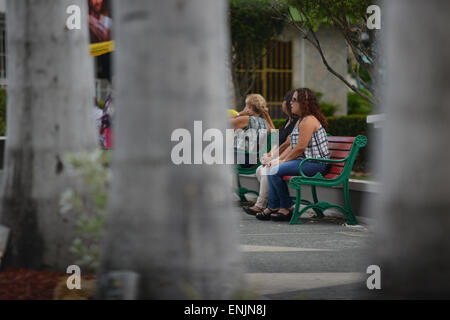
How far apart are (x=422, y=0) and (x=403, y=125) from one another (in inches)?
20.2

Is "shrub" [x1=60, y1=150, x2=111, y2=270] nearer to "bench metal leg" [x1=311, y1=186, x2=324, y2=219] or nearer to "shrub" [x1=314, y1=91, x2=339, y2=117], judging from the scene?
"bench metal leg" [x1=311, y1=186, x2=324, y2=219]

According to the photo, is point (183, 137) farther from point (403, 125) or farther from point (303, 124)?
point (303, 124)

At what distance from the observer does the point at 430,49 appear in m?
3.09

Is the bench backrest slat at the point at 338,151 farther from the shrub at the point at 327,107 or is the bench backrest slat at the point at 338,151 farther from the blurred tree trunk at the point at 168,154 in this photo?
the shrub at the point at 327,107

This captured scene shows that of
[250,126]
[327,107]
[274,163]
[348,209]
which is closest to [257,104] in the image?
[250,126]

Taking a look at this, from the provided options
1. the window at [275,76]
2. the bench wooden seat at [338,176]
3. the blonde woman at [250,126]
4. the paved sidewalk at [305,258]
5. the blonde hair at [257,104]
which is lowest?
the paved sidewalk at [305,258]

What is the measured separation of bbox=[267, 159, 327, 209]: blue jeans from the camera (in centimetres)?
861

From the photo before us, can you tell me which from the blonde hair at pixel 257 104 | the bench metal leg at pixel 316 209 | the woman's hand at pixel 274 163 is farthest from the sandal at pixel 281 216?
the blonde hair at pixel 257 104

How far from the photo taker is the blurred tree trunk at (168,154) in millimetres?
3414

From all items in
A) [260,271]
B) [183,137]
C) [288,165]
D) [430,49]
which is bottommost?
[260,271]

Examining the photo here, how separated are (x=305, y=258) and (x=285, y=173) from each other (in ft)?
7.74

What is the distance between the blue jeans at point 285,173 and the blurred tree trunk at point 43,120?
3.94 m

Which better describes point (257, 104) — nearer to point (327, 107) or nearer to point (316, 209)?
point (316, 209)
